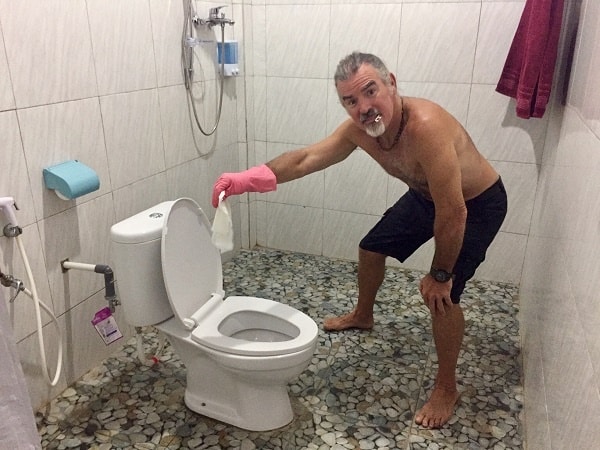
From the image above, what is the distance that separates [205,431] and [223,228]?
728 mm

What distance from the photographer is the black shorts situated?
181cm

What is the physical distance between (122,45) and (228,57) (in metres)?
0.79

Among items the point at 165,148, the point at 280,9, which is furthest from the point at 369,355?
the point at 280,9

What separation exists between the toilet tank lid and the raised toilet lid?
0.15ft

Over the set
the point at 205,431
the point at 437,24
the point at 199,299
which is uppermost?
the point at 437,24

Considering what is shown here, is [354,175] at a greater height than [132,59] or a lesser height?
lesser

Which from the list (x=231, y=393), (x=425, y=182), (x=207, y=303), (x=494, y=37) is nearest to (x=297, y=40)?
(x=494, y=37)

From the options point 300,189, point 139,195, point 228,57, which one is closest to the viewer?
point 139,195

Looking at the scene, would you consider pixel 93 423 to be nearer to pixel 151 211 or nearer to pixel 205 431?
pixel 205 431

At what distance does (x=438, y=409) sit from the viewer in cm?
185

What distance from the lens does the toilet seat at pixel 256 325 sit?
1.63 meters

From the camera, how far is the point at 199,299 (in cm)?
184

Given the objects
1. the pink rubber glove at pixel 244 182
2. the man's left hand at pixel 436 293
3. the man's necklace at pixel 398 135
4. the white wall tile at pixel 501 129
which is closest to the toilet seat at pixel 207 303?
the pink rubber glove at pixel 244 182

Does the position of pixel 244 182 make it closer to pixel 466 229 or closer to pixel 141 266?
pixel 141 266
